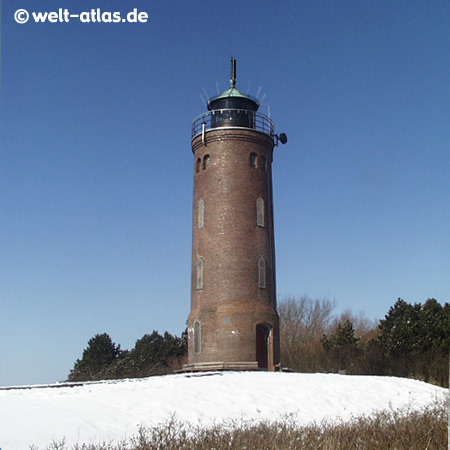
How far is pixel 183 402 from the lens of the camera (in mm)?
14500

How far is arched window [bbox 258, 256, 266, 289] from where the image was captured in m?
24.6

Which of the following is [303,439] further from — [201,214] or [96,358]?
[96,358]

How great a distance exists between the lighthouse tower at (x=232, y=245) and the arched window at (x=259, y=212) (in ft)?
0.14

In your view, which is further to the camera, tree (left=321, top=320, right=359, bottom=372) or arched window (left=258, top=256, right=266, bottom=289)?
tree (left=321, top=320, right=359, bottom=372)

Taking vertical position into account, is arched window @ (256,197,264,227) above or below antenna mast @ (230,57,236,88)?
below

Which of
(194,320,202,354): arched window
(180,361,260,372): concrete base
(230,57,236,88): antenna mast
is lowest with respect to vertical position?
(180,361,260,372): concrete base

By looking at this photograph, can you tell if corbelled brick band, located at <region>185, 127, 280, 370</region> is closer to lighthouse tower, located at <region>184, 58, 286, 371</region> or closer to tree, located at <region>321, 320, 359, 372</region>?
lighthouse tower, located at <region>184, 58, 286, 371</region>

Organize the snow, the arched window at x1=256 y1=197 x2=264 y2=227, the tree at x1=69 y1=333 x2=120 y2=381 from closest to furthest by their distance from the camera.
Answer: the snow
the arched window at x1=256 y1=197 x2=264 y2=227
the tree at x1=69 y1=333 x2=120 y2=381

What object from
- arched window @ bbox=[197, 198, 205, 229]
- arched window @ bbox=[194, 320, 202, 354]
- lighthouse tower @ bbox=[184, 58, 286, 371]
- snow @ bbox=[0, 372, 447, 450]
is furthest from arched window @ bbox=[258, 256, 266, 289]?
snow @ bbox=[0, 372, 447, 450]

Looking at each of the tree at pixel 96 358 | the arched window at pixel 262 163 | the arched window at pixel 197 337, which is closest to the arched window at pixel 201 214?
the arched window at pixel 262 163

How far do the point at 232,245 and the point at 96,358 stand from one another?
25.0 metres

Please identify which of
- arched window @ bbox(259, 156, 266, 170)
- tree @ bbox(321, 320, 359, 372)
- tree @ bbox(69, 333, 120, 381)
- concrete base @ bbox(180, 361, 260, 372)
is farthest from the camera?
tree @ bbox(69, 333, 120, 381)

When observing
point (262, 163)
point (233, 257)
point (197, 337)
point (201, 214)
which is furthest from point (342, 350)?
point (201, 214)

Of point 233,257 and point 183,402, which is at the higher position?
point 233,257
